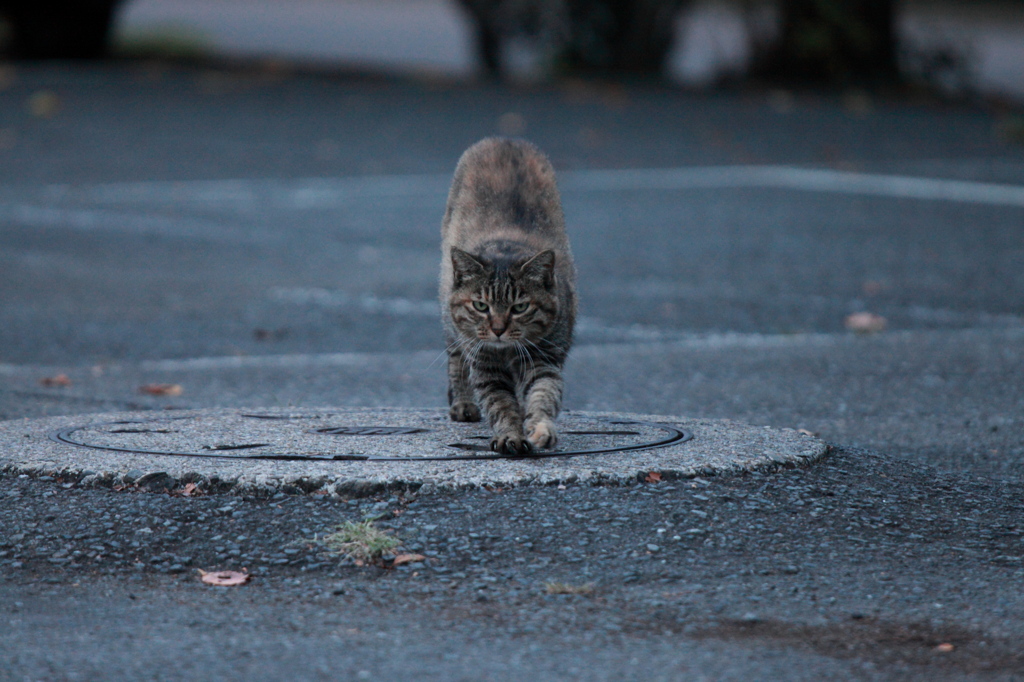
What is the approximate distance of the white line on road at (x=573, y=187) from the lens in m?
13.0

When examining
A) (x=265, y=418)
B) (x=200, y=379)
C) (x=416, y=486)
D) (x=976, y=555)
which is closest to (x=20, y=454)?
(x=265, y=418)

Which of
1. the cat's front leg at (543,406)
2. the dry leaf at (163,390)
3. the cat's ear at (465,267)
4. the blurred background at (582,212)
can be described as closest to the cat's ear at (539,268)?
the cat's ear at (465,267)

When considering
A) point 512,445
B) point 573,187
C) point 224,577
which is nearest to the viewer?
point 224,577

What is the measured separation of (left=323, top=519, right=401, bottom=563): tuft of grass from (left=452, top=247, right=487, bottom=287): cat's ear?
1.38 meters

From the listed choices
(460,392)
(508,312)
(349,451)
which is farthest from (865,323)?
(349,451)

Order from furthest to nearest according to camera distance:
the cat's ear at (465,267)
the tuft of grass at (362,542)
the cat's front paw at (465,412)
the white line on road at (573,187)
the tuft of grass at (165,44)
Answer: the tuft of grass at (165,44)
the white line on road at (573,187)
the cat's front paw at (465,412)
the cat's ear at (465,267)
the tuft of grass at (362,542)

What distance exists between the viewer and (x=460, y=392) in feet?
19.8

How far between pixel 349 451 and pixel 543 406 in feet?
2.44

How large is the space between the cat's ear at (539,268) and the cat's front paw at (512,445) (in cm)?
65

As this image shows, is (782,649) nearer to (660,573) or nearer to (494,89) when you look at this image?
(660,573)

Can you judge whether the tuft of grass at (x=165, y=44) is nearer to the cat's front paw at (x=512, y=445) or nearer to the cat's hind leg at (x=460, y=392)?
the cat's hind leg at (x=460, y=392)

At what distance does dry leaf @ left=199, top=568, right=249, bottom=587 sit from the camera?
4254 mm

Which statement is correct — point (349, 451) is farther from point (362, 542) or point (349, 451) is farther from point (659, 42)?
point (659, 42)

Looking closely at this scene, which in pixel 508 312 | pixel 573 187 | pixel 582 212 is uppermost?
pixel 573 187
